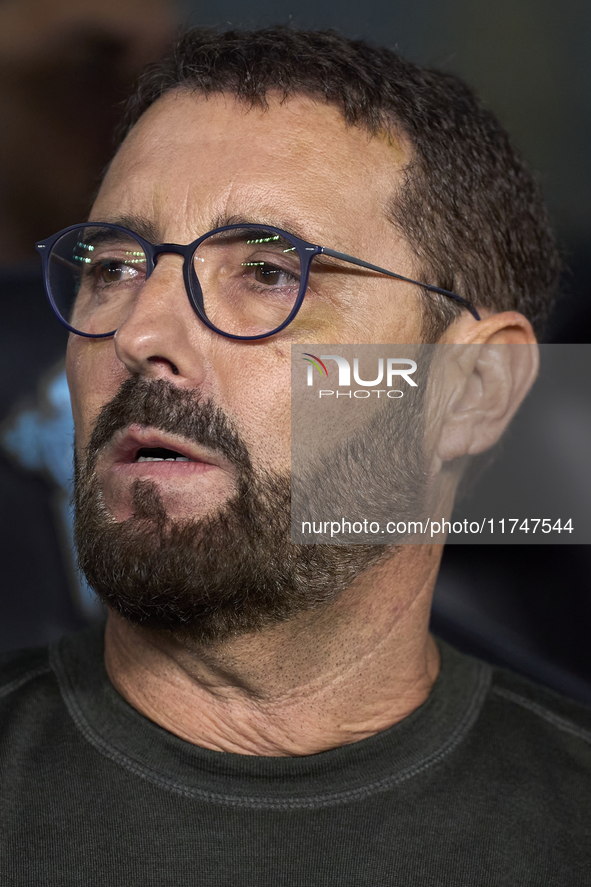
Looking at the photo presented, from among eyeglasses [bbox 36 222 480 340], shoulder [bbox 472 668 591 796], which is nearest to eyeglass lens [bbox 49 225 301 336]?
eyeglasses [bbox 36 222 480 340]

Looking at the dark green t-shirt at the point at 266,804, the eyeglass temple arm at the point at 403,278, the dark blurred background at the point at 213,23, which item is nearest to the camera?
the dark green t-shirt at the point at 266,804

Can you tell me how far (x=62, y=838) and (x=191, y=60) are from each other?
128cm

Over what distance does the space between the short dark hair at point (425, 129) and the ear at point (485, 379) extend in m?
0.06

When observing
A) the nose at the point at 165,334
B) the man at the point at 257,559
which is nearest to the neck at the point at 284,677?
the man at the point at 257,559

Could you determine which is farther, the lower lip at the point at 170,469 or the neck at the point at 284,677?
the neck at the point at 284,677

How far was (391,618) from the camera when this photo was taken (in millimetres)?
1408

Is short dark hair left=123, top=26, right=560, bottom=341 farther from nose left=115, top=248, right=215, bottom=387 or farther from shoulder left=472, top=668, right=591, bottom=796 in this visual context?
shoulder left=472, top=668, right=591, bottom=796

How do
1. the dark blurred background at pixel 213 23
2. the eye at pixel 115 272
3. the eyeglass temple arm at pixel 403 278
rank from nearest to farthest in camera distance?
the eyeglass temple arm at pixel 403 278 < the eye at pixel 115 272 < the dark blurred background at pixel 213 23

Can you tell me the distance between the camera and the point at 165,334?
117cm

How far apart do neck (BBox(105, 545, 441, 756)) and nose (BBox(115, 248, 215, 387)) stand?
409 millimetres

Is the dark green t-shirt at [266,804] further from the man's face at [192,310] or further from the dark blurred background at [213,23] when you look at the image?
the dark blurred background at [213,23]

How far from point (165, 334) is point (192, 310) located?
0.22ft

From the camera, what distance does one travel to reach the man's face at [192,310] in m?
1.18

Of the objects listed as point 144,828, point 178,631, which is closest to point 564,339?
point 178,631
